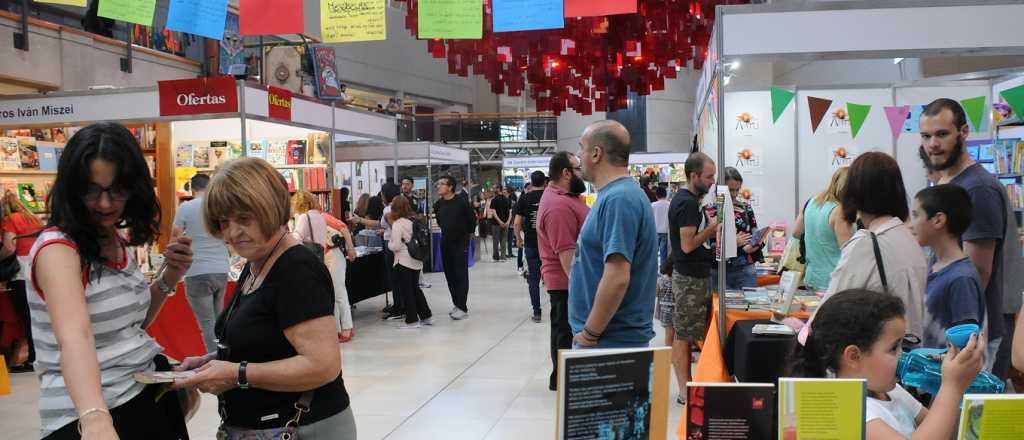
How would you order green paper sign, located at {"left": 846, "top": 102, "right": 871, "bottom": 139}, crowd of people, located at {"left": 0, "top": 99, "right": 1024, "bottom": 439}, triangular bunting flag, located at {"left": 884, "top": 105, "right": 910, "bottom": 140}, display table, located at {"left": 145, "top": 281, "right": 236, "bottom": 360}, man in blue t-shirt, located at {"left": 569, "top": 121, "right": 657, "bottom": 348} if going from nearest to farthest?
crowd of people, located at {"left": 0, "top": 99, "right": 1024, "bottom": 439} → man in blue t-shirt, located at {"left": 569, "top": 121, "right": 657, "bottom": 348} → green paper sign, located at {"left": 846, "top": 102, "right": 871, "bottom": 139} → triangular bunting flag, located at {"left": 884, "top": 105, "right": 910, "bottom": 140} → display table, located at {"left": 145, "top": 281, "right": 236, "bottom": 360}

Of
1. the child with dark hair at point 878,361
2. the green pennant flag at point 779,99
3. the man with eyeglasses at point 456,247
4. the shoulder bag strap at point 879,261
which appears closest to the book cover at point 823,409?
the child with dark hair at point 878,361

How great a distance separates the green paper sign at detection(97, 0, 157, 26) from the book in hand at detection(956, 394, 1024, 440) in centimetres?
416

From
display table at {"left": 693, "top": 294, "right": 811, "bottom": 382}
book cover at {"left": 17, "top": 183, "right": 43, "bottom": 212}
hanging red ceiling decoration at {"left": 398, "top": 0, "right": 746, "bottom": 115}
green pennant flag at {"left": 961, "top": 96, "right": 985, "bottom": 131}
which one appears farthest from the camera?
book cover at {"left": 17, "top": 183, "right": 43, "bottom": 212}

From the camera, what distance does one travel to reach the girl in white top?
26.1 ft

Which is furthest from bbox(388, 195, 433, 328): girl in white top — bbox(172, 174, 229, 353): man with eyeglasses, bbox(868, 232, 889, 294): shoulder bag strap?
bbox(868, 232, 889, 294): shoulder bag strap

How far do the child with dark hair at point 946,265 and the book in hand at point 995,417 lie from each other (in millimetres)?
1470

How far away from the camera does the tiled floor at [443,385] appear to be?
458 cm

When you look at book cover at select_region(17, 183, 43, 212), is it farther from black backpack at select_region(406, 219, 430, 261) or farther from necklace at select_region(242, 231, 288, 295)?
necklace at select_region(242, 231, 288, 295)

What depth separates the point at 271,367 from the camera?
66.6 inches

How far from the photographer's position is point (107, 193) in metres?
1.72

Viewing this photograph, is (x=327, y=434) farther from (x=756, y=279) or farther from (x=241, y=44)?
(x=241, y=44)

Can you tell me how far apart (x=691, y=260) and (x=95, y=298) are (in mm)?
3706

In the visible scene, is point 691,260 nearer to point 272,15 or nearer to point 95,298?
point 272,15

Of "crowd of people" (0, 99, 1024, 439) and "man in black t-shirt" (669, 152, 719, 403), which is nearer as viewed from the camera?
"crowd of people" (0, 99, 1024, 439)
